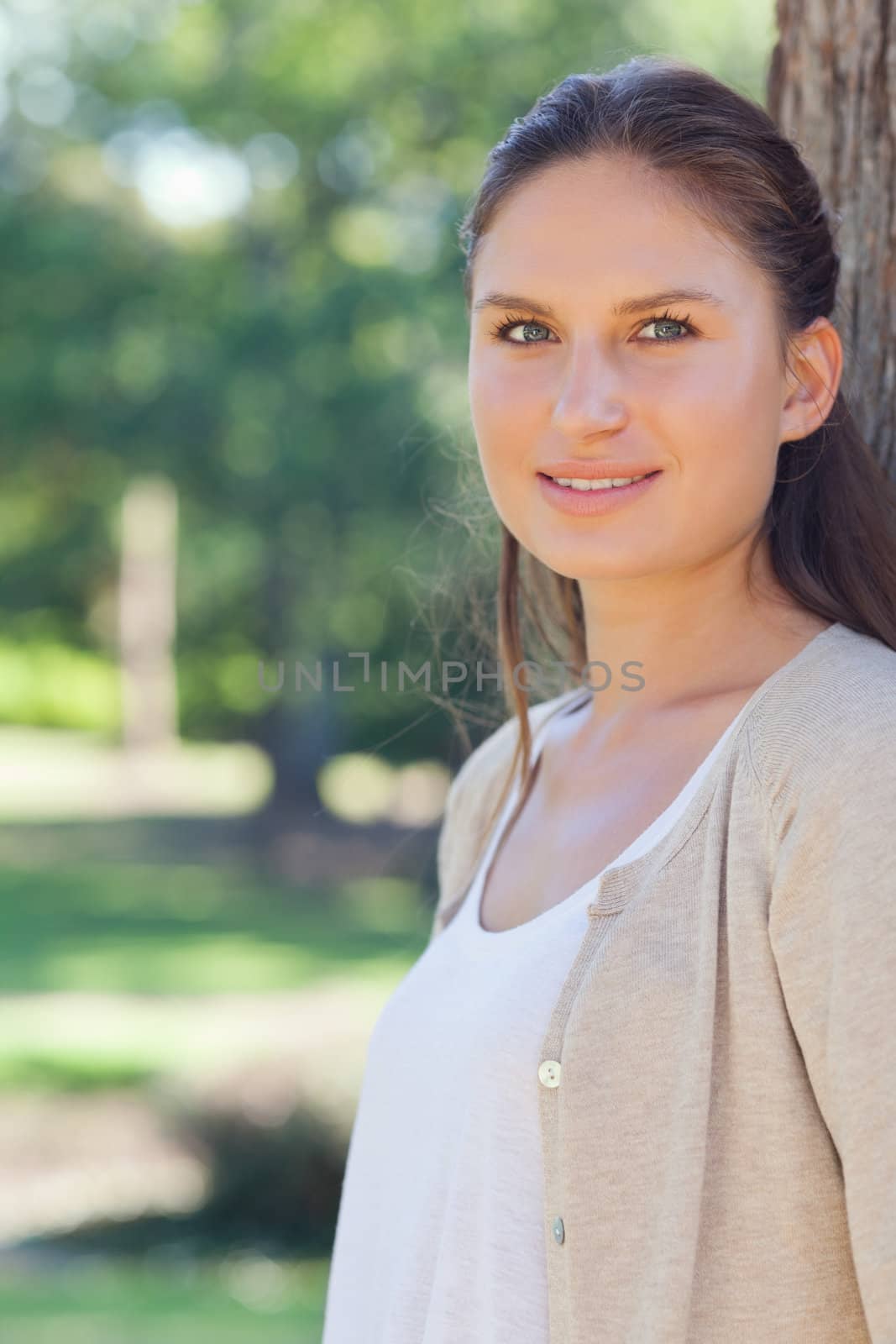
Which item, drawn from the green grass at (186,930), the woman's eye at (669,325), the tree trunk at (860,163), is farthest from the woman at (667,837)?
the green grass at (186,930)

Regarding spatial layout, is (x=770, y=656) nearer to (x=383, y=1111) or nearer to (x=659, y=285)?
(x=659, y=285)

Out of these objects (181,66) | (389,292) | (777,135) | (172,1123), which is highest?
(181,66)

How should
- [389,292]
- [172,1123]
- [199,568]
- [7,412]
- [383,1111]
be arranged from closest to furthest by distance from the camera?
1. [383,1111]
2. [172,1123]
3. [389,292]
4. [7,412]
5. [199,568]

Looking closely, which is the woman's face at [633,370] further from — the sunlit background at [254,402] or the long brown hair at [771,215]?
the sunlit background at [254,402]

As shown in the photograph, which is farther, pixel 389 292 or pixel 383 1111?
pixel 389 292

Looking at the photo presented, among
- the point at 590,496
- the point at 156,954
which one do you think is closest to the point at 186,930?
the point at 156,954

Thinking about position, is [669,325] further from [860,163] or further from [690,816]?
[860,163]

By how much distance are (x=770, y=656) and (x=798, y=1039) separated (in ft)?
1.56

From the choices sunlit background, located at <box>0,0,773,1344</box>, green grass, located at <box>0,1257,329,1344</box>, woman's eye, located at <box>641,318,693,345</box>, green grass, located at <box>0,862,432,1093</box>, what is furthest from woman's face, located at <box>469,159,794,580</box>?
green grass, located at <box>0,862,432,1093</box>

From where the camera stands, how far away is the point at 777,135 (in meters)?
1.64

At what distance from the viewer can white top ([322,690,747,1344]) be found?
148 cm

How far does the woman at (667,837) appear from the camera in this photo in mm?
1307

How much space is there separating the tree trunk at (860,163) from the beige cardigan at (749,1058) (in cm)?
60

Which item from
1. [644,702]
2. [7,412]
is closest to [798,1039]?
[644,702]
